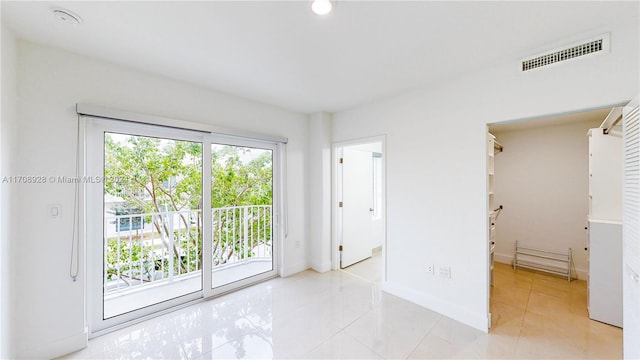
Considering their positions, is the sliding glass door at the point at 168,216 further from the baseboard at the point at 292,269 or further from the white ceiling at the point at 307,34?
the white ceiling at the point at 307,34

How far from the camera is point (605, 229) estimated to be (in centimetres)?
230

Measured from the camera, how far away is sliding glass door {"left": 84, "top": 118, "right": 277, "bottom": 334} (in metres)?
2.16

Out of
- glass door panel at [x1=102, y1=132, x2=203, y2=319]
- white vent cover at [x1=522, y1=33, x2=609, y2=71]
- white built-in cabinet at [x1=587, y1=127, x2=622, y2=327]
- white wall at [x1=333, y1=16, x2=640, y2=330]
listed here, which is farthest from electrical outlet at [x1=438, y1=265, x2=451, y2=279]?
glass door panel at [x1=102, y1=132, x2=203, y2=319]

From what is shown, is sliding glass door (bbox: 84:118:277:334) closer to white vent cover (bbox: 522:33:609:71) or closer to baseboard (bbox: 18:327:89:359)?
baseboard (bbox: 18:327:89:359)

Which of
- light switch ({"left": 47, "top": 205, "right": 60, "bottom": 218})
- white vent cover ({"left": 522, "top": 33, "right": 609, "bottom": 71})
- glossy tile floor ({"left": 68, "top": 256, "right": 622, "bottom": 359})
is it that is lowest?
glossy tile floor ({"left": 68, "top": 256, "right": 622, "bottom": 359})

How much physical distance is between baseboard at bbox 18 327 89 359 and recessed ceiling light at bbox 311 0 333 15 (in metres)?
3.03

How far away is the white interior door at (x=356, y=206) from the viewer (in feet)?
12.7

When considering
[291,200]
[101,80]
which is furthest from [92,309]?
[291,200]

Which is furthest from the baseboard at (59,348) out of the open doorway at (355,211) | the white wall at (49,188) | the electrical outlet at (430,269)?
the electrical outlet at (430,269)

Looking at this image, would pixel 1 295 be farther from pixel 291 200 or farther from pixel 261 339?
pixel 291 200

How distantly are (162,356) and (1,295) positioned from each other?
1.10 metres

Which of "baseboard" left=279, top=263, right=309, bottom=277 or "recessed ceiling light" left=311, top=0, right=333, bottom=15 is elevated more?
"recessed ceiling light" left=311, top=0, right=333, bottom=15

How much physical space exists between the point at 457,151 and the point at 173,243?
11.6ft

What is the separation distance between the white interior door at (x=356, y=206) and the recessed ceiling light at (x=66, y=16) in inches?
121
